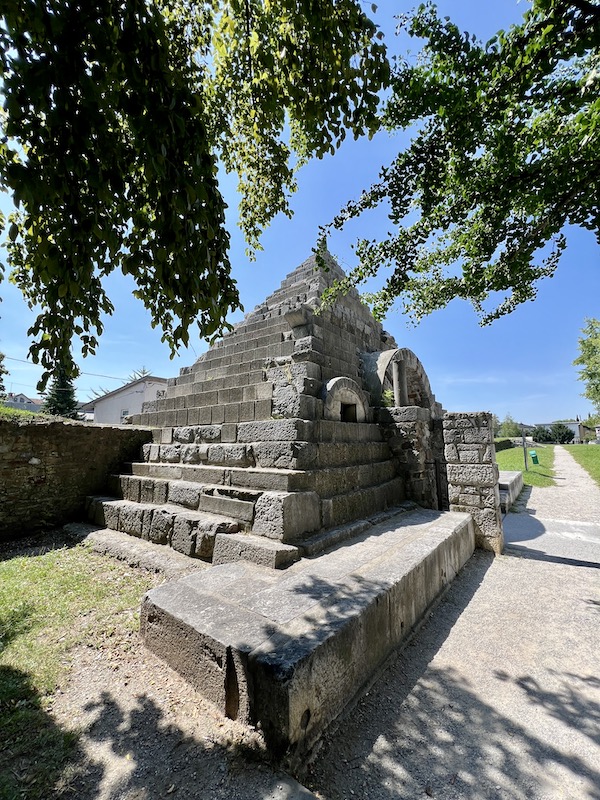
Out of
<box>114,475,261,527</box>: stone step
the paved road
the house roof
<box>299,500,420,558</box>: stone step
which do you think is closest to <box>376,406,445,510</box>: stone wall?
<box>299,500,420,558</box>: stone step

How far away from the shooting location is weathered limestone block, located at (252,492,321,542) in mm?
3545

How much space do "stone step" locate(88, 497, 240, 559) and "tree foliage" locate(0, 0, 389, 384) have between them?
91.2 inches

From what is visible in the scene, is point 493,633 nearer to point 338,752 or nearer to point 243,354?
point 338,752

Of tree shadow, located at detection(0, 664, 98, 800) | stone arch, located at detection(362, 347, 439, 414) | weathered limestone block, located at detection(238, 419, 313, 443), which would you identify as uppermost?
stone arch, located at detection(362, 347, 439, 414)

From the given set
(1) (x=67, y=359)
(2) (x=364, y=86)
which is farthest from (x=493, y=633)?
(2) (x=364, y=86)

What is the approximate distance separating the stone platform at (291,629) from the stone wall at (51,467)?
14.4 ft

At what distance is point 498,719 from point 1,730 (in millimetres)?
3125

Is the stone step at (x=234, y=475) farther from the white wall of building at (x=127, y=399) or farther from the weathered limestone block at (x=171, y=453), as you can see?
the white wall of building at (x=127, y=399)

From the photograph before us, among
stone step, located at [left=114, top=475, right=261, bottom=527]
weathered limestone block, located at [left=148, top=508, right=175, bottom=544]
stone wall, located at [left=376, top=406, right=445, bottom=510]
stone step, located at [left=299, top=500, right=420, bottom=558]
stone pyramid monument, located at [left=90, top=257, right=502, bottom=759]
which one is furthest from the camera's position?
stone wall, located at [left=376, top=406, right=445, bottom=510]

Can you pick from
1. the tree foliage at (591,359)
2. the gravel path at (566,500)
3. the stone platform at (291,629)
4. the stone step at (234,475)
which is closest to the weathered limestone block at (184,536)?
the stone step at (234,475)

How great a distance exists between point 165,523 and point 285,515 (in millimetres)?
1994

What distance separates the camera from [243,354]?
698 centimetres

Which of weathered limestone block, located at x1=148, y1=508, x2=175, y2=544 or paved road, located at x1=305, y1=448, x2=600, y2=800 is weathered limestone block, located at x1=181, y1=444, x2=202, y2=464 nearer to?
weathered limestone block, located at x1=148, y1=508, x2=175, y2=544

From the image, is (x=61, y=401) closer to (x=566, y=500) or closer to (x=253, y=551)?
(x=253, y=551)
